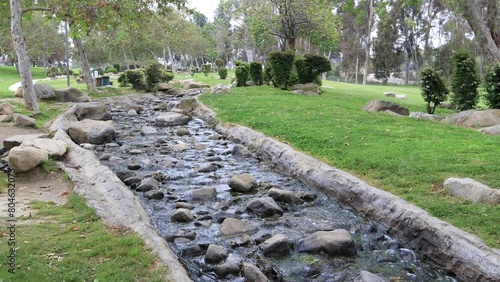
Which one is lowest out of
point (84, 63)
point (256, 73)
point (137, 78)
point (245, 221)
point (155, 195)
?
point (245, 221)

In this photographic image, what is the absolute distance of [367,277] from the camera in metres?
4.52

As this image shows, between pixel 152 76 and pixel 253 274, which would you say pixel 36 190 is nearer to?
pixel 253 274

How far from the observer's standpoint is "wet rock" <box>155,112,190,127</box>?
15789 mm

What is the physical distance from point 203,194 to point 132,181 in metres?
1.61

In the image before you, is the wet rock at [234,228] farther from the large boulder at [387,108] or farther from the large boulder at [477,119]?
the large boulder at [387,108]

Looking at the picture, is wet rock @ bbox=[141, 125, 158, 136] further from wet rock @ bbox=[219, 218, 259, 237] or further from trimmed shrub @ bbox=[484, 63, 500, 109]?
trimmed shrub @ bbox=[484, 63, 500, 109]

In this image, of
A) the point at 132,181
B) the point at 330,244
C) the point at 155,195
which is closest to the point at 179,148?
the point at 132,181

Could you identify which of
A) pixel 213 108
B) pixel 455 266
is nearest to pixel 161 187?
pixel 455 266

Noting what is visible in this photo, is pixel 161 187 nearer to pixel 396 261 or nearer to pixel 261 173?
pixel 261 173

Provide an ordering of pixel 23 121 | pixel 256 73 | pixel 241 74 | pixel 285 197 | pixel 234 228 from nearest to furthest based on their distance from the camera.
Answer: pixel 234 228 → pixel 285 197 → pixel 23 121 → pixel 256 73 → pixel 241 74

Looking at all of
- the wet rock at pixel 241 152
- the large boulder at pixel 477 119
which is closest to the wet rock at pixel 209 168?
the wet rock at pixel 241 152

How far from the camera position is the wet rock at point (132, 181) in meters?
8.03

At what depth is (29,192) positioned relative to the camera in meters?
6.69

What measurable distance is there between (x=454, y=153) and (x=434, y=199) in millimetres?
2678
